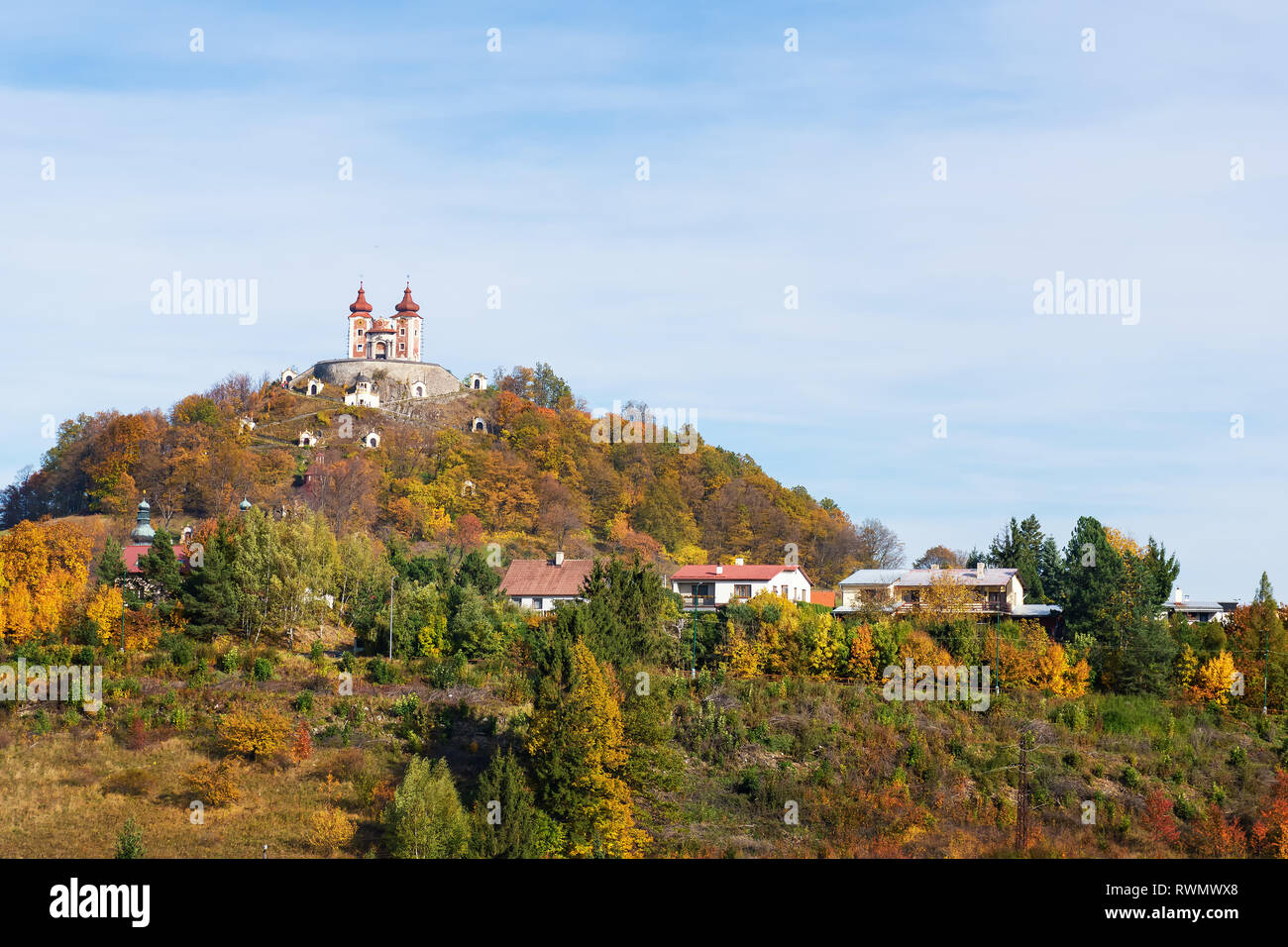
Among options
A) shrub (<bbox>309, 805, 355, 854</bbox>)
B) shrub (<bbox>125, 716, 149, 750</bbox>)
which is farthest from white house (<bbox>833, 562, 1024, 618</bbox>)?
shrub (<bbox>125, 716, 149, 750</bbox>)

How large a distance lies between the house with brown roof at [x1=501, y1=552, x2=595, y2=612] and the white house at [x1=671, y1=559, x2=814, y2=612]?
560 cm

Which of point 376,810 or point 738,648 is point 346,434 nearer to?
point 738,648

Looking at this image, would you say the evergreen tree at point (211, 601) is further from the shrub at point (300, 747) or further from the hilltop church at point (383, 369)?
the hilltop church at point (383, 369)

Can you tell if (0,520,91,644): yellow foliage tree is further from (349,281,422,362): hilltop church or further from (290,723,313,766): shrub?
(349,281,422,362): hilltop church

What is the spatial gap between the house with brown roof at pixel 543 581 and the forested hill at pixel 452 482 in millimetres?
19518

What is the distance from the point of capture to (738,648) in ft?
168

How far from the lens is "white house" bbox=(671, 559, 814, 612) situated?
69.8 meters

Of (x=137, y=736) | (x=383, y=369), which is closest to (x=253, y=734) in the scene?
(x=137, y=736)

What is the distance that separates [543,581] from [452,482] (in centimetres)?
3344

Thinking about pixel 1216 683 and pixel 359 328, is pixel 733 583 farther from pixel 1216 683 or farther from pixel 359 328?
pixel 359 328

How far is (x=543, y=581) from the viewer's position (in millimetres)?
71875
